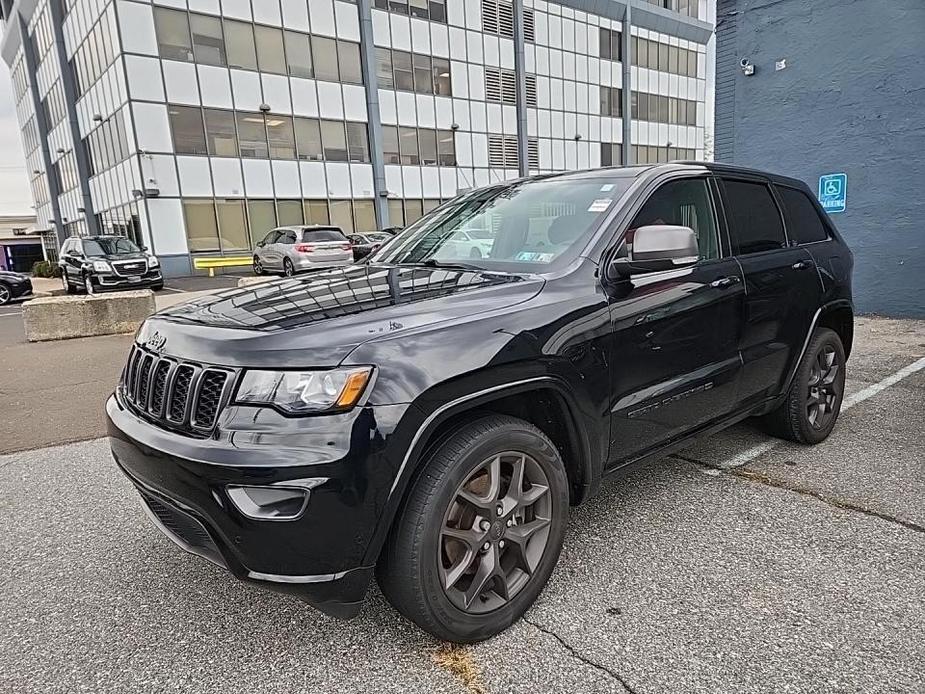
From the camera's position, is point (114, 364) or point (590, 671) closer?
point (590, 671)

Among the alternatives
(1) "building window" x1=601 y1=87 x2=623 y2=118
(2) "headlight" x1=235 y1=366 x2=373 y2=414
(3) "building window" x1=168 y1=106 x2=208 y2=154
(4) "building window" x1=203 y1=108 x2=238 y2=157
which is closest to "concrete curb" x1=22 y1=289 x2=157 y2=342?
(2) "headlight" x1=235 y1=366 x2=373 y2=414

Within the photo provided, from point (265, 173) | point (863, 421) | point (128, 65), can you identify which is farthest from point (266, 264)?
point (863, 421)

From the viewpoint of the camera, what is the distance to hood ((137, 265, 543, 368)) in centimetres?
198

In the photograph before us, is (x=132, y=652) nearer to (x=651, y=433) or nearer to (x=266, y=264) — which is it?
(x=651, y=433)

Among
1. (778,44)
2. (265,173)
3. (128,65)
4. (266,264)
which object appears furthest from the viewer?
(265,173)

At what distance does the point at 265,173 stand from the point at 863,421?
25033 millimetres

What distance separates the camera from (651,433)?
2912 mm

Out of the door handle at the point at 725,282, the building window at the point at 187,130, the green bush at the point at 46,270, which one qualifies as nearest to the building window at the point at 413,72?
the building window at the point at 187,130

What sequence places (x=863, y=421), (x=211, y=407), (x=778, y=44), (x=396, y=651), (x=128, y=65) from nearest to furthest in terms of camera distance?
(x=211, y=407) → (x=396, y=651) → (x=863, y=421) → (x=778, y=44) → (x=128, y=65)

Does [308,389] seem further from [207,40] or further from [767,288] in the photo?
[207,40]

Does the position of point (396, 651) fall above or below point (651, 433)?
below

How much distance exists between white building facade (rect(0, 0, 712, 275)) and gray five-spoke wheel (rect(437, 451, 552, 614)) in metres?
24.8

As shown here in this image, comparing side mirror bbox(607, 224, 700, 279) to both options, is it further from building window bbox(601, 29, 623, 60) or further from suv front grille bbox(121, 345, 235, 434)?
building window bbox(601, 29, 623, 60)

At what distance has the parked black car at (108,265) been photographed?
17.0 metres
